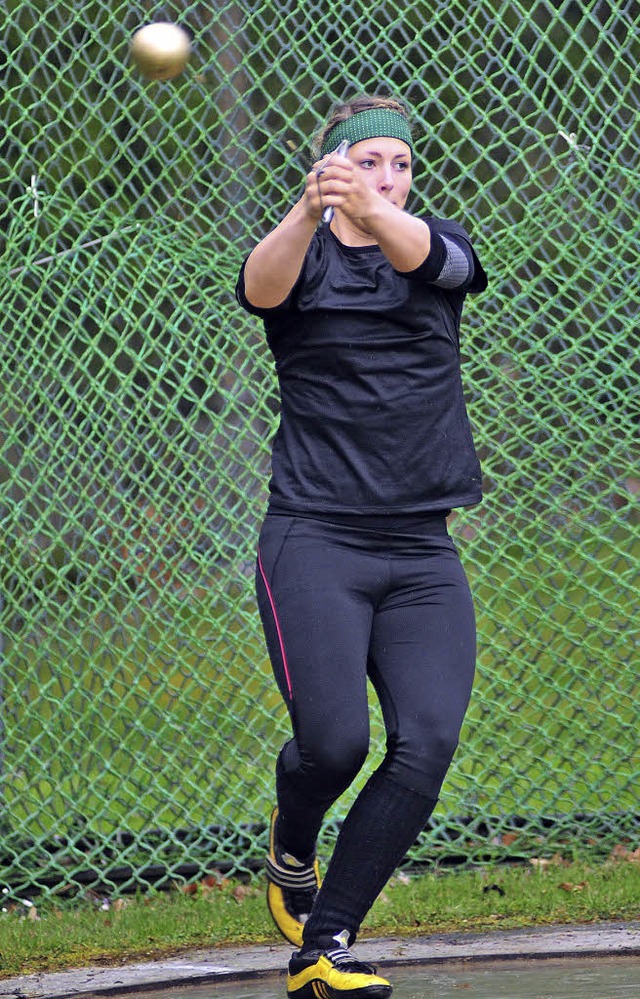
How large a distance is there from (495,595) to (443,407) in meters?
1.82

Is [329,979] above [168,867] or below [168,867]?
above

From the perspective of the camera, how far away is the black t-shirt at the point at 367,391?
3197 mm

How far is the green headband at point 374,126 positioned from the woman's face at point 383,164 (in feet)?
0.05

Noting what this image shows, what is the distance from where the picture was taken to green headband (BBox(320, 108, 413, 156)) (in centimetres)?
335

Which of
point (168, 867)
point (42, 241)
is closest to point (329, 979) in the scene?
point (168, 867)

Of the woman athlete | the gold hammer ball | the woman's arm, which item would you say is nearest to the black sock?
the woman athlete

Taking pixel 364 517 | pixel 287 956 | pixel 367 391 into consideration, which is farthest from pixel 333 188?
pixel 287 956

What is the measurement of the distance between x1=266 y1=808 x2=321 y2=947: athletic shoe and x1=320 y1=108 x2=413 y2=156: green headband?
168cm

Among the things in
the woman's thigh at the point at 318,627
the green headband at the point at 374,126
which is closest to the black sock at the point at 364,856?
the woman's thigh at the point at 318,627

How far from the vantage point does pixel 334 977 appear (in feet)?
9.88

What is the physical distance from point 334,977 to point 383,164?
185 cm

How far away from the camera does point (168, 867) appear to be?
4816mm

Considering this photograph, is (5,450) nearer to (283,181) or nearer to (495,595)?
(283,181)

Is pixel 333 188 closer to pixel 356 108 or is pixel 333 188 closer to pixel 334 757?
pixel 356 108
